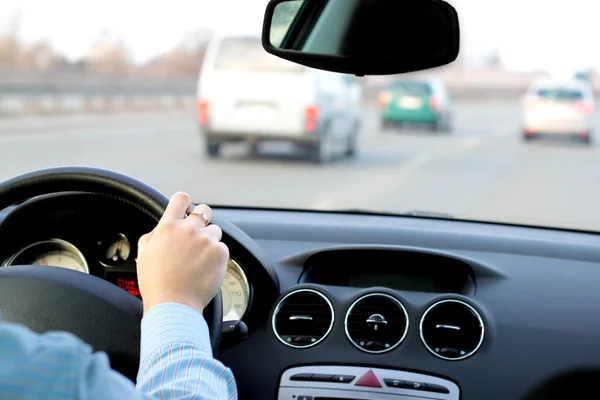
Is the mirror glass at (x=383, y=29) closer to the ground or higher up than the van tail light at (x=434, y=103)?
higher up

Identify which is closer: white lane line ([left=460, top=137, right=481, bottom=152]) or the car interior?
the car interior

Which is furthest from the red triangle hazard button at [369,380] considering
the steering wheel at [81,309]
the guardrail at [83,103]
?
the guardrail at [83,103]

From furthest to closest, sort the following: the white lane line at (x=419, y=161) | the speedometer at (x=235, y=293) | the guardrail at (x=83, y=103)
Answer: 1. the guardrail at (x=83, y=103)
2. the white lane line at (x=419, y=161)
3. the speedometer at (x=235, y=293)

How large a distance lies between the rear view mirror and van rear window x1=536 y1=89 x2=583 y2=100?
852 inches

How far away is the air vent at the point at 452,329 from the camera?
2.78 m

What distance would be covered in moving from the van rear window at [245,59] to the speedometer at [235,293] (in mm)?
11176

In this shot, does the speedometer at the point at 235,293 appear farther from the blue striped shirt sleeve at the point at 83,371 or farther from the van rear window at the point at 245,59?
the van rear window at the point at 245,59

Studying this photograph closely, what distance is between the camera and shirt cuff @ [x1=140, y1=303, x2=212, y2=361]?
62.8 inches

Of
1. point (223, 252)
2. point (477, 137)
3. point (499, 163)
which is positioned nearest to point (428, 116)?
point (477, 137)

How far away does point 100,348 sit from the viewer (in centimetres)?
208

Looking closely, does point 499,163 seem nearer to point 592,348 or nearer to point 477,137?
point 477,137

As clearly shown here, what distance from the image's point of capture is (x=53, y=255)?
2857 millimetres

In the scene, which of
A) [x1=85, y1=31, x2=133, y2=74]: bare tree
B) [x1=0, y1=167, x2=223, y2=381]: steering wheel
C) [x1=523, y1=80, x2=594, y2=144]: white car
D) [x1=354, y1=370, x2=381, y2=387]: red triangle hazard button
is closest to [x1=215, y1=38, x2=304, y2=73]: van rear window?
[x1=523, y1=80, x2=594, y2=144]: white car

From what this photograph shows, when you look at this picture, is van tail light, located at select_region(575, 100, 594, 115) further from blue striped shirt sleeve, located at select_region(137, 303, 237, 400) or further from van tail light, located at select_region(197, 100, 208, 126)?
blue striped shirt sleeve, located at select_region(137, 303, 237, 400)
